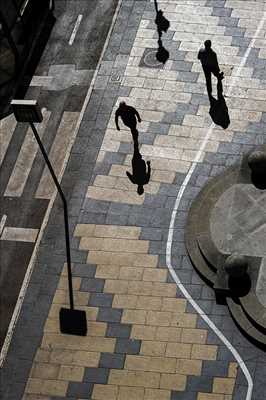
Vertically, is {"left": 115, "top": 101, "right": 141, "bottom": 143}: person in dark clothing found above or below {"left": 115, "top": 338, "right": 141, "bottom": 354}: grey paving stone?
above

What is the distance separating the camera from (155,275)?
77.1 feet

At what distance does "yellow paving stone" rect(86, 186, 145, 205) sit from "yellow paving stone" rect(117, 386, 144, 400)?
20.7 ft

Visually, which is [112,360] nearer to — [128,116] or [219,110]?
[128,116]

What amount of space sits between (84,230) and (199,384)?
6.42m

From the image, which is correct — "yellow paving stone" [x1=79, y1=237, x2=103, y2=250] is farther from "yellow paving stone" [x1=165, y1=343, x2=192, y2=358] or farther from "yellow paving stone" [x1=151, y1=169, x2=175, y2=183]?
"yellow paving stone" [x1=165, y1=343, x2=192, y2=358]

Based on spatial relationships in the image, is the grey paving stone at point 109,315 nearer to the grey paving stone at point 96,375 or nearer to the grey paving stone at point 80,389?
the grey paving stone at point 96,375

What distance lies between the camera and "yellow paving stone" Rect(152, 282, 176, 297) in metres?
23.0

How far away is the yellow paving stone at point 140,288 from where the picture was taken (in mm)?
23219

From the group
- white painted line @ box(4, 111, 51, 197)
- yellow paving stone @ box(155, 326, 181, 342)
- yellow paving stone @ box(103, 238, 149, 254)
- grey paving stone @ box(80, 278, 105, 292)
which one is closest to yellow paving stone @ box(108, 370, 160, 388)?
yellow paving stone @ box(155, 326, 181, 342)

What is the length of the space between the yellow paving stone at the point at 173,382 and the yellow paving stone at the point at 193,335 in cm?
109

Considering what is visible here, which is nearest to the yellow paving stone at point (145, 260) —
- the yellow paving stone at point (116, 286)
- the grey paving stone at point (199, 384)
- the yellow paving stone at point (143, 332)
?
the yellow paving stone at point (116, 286)

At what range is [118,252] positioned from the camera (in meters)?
24.2

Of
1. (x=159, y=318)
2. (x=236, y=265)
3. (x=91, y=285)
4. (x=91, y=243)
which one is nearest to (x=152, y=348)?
(x=159, y=318)

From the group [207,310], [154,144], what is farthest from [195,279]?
[154,144]
